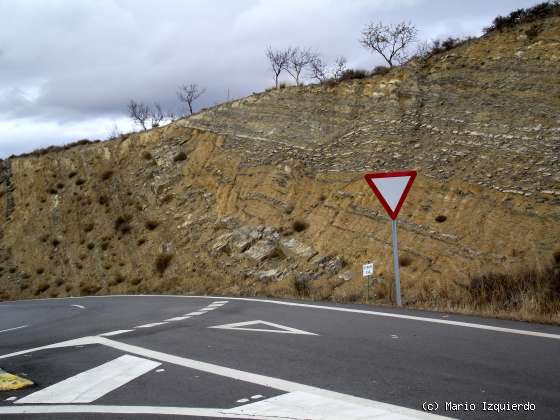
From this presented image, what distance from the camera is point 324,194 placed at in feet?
74.7

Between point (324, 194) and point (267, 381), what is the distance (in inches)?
672

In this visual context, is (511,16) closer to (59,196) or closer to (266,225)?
(266,225)

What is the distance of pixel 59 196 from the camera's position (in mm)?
35781

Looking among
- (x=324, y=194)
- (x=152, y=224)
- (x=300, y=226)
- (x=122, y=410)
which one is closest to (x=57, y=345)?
(x=122, y=410)

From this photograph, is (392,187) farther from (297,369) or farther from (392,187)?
(297,369)

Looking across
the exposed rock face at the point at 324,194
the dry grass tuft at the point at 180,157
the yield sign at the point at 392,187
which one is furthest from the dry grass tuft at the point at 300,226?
the dry grass tuft at the point at 180,157

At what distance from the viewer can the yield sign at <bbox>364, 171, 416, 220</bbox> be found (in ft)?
38.5

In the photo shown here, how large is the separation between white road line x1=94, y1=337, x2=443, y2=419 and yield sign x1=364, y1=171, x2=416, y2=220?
5.91 m

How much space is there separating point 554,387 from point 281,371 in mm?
2772

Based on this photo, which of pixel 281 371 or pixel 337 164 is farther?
pixel 337 164

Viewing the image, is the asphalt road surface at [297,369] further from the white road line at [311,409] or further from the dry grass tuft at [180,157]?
the dry grass tuft at [180,157]

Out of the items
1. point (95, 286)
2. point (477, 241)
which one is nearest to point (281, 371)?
point (477, 241)

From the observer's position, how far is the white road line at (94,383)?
19.0 feet

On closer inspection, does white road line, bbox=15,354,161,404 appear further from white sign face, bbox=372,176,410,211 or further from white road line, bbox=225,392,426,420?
white sign face, bbox=372,176,410,211
